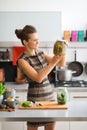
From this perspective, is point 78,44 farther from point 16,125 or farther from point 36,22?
point 16,125

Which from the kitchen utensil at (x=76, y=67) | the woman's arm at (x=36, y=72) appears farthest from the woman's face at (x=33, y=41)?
the kitchen utensil at (x=76, y=67)

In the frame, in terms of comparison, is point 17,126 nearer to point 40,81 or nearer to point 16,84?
point 16,84

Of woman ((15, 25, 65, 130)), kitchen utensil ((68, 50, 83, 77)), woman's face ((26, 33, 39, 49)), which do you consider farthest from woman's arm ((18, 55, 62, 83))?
kitchen utensil ((68, 50, 83, 77))

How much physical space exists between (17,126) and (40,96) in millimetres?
1220

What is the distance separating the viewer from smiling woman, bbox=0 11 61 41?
12.2 ft

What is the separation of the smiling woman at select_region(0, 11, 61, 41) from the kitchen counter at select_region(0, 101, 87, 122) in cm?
172

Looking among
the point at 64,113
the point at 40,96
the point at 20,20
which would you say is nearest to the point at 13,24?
the point at 20,20

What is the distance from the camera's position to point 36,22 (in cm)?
374

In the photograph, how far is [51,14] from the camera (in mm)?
3713

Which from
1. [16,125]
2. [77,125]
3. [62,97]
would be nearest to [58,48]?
[62,97]

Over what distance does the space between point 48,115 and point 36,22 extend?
1983 mm

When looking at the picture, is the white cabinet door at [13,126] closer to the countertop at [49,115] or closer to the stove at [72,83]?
the stove at [72,83]

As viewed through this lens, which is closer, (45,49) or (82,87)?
(82,87)

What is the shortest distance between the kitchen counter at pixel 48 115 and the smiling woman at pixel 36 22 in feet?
5.63
